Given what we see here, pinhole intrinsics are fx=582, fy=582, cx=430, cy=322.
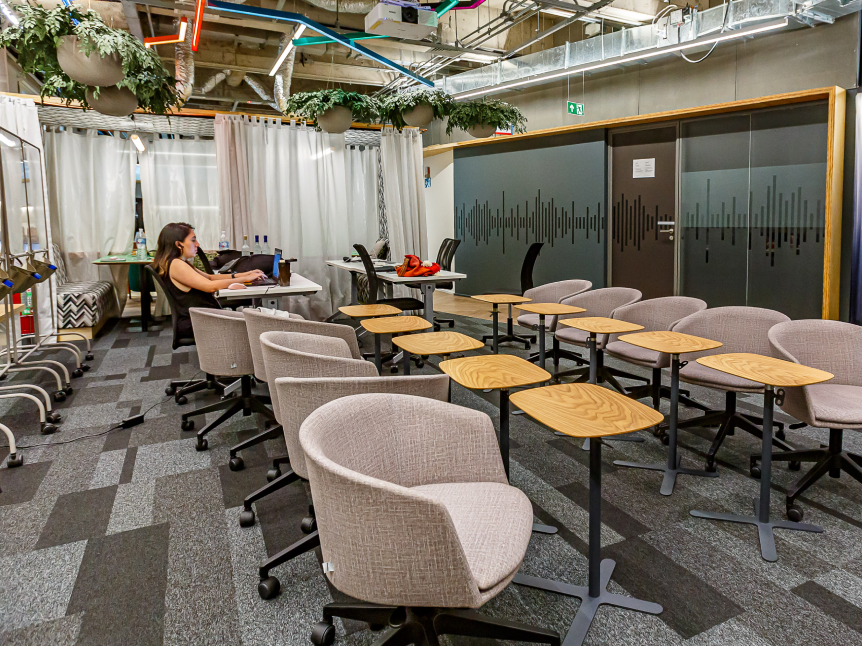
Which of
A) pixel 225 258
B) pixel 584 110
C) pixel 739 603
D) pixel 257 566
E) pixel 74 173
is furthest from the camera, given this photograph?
pixel 584 110

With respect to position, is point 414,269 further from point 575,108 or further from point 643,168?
point 575,108

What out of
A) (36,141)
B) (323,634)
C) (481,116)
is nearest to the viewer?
(323,634)

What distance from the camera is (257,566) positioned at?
7.06 feet

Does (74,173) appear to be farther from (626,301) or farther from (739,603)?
(739,603)

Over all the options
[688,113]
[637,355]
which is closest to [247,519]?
A: [637,355]

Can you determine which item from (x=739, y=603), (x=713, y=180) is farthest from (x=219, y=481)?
(x=713, y=180)

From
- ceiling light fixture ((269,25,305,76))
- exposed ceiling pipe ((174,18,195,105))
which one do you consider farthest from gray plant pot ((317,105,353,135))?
exposed ceiling pipe ((174,18,195,105))

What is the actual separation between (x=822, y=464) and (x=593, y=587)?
1.45 metres

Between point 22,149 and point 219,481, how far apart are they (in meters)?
3.93

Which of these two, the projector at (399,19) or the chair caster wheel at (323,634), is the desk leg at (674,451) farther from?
the projector at (399,19)

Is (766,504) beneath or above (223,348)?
beneath

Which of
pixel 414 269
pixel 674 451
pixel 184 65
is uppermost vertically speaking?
pixel 184 65

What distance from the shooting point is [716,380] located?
3.06 meters

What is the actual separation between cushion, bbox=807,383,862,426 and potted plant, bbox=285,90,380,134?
475 centimetres
